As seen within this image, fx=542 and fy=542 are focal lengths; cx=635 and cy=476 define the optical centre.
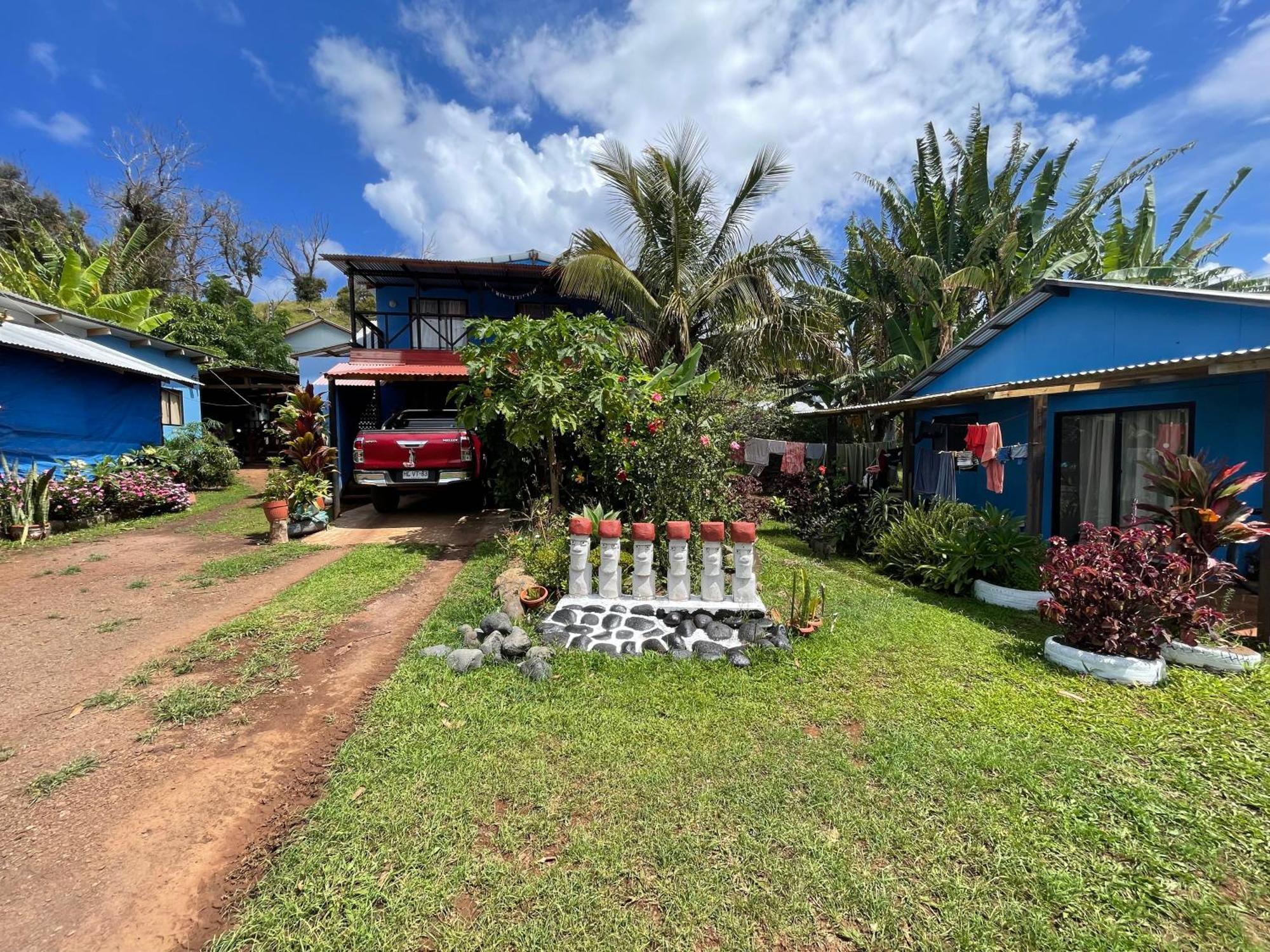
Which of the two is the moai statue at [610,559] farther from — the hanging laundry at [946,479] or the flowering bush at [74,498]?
the flowering bush at [74,498]

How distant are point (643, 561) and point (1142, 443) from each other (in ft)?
21.6

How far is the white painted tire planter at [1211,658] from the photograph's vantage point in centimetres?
402

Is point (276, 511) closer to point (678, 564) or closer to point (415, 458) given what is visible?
point (415, 458)

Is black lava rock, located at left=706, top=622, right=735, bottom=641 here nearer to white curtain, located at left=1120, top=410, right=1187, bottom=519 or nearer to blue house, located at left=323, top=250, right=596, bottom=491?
white curtain, located at left=1120, top=410, right=1187, bottom=519

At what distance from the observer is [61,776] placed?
2812 mm

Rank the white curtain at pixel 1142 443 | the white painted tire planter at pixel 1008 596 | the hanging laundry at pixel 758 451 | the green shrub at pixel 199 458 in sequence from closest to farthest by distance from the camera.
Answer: the white painted tire planter at pixel 1008 596, the white curtain at pixel 1142 443, the hanging laundry at pixel 758 451, the green shrub at pixel 199 458

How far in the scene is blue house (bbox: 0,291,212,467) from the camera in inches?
371

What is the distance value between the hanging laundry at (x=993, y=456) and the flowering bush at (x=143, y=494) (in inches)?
558

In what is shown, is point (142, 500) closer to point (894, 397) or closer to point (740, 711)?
point (740, 711)

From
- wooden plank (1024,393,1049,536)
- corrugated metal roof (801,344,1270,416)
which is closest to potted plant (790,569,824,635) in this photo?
wooden plank (1024,393,1049,536)

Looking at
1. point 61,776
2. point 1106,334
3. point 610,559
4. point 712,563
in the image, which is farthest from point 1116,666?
point 61,776

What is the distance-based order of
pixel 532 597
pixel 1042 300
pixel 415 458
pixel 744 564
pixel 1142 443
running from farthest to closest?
pixel 415 458, pixel 1042 300, pixel 1142 443, pixel 532 597, pixel 744 564

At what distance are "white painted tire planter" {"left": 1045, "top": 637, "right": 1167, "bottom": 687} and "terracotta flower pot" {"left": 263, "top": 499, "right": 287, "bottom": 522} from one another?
31.9 ft

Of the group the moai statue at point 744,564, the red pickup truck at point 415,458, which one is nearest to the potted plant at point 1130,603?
the moai statue at point 744,564
